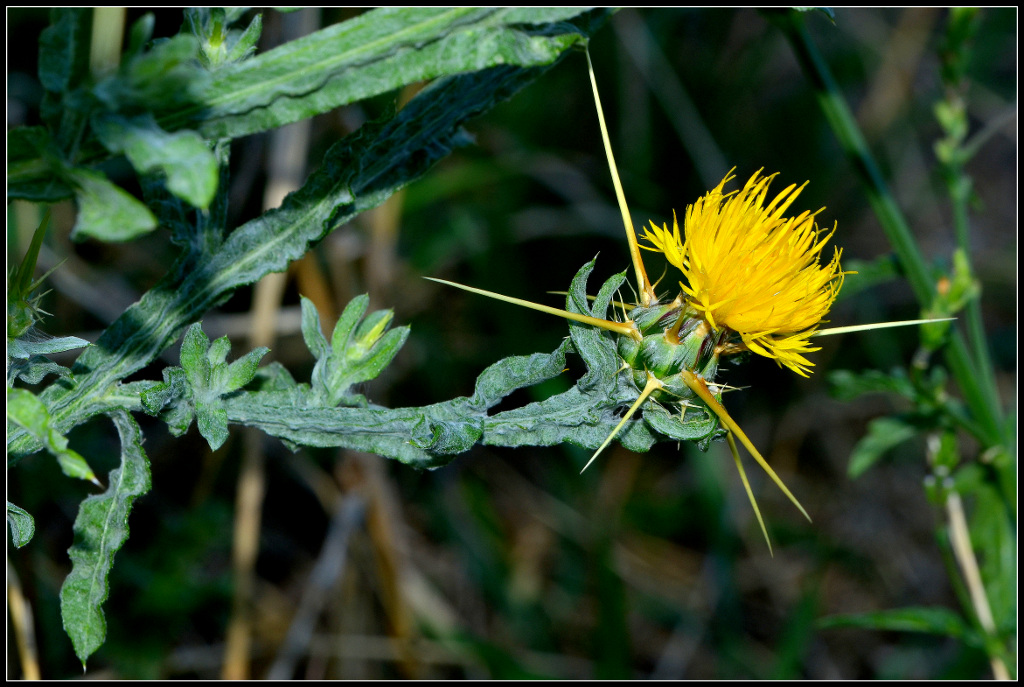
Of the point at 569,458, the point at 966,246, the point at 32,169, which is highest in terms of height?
the point at 32,169

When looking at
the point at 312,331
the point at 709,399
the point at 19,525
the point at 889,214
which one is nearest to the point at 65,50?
the point at 312,331

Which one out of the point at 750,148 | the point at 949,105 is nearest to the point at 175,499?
the point at 949,105

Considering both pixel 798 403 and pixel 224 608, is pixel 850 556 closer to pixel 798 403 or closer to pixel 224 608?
pixel 798 403

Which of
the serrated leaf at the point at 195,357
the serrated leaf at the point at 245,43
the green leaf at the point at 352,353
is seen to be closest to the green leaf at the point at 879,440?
the green leaf at the point at 352,353

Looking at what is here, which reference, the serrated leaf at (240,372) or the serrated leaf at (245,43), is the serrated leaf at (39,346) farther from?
the serrated leaf at (245,43)

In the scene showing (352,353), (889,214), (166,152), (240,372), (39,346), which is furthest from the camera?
(889,214)

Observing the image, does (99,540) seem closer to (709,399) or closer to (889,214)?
(709,399)
